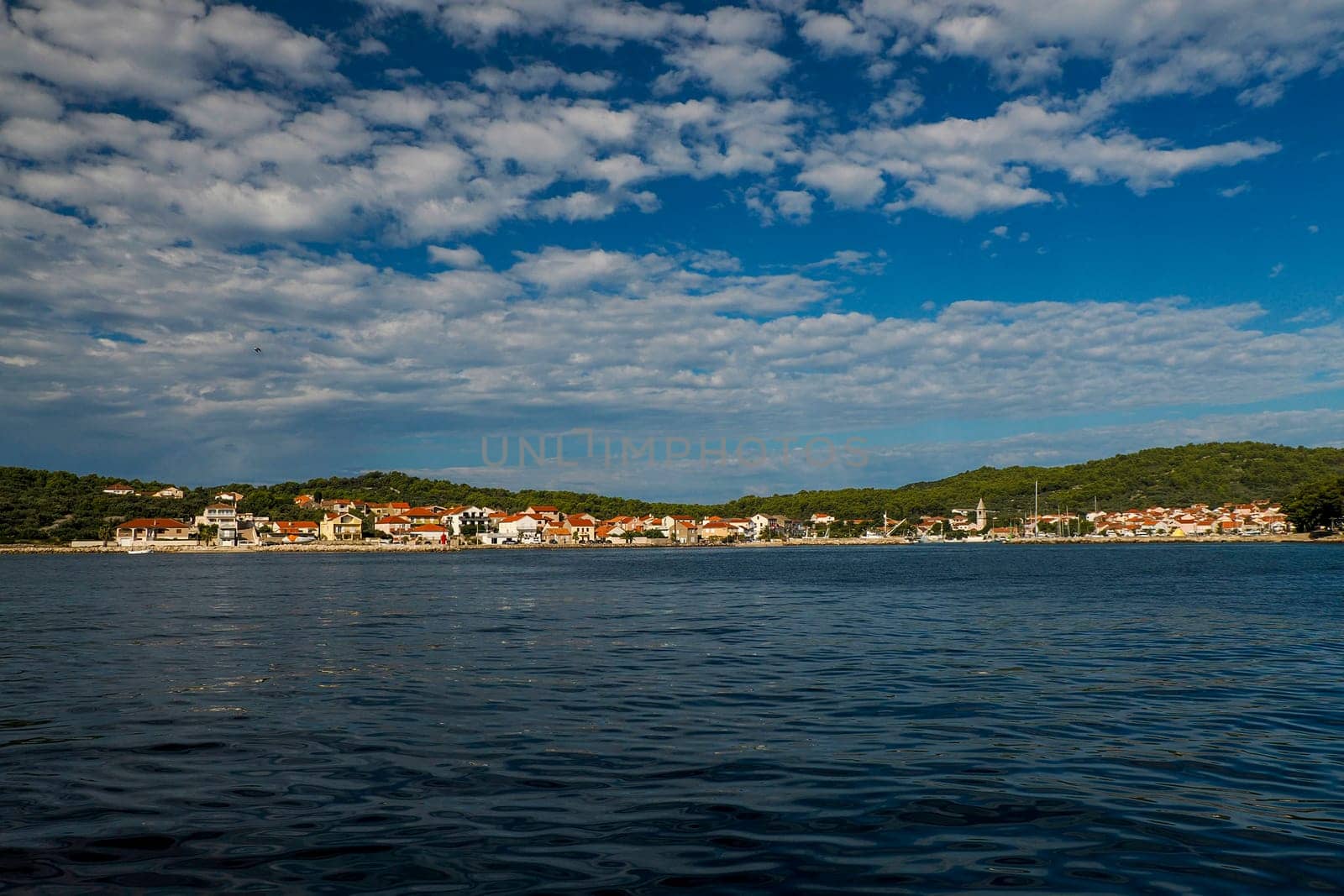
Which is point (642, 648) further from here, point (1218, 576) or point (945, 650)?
point (1218, 576)

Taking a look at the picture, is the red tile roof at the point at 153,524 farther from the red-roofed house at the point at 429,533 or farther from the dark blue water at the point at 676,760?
the dark blue water at the point at 676,760

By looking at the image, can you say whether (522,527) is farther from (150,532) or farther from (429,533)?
(150,532)

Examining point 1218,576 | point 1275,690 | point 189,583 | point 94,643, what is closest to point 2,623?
point 94,643

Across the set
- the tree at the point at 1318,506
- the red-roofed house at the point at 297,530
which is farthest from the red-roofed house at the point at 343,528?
the tree at the point at 1318,506

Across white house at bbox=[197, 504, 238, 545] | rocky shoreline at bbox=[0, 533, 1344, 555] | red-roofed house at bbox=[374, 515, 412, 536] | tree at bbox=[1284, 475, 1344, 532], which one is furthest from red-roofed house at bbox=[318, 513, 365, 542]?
tree at bbox=[1284, 475, 1344, 532]

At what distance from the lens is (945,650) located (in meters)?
21.0

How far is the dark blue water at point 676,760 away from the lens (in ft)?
23.5

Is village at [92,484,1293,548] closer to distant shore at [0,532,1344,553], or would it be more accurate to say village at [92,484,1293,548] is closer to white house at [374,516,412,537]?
white house at [374,516,412,537]

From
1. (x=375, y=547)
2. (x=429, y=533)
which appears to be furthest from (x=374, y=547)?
(x=429, y=533)

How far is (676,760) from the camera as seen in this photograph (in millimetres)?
10516

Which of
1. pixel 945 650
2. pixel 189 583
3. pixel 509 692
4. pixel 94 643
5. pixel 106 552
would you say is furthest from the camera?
pixel 106 552

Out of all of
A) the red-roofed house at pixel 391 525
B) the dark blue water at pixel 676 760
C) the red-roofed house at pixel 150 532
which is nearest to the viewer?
the dark blue water at pixel 676 760

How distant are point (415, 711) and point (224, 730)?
2610 millimetres

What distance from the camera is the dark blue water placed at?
716 centimetres
